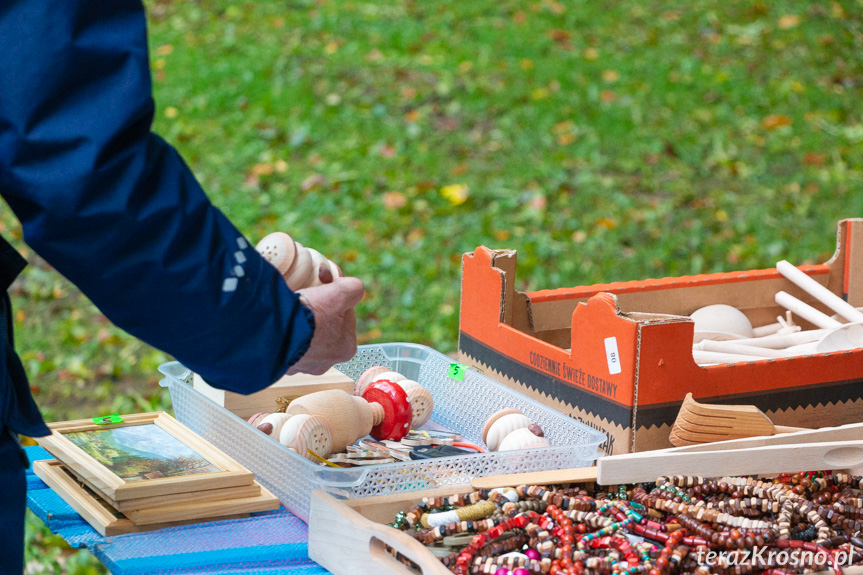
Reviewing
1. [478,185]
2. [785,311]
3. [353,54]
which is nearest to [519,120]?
[478,185]

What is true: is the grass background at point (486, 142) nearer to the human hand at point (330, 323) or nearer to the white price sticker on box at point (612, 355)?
the white price sticker on box at point (612, 355)

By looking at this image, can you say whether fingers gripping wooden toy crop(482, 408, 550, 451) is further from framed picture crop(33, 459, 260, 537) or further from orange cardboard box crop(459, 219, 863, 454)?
framed picture crop(33, 459, 260, 537)

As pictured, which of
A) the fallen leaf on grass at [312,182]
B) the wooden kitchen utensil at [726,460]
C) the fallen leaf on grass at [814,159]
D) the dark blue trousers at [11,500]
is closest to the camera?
the dark blue trousers at [11,500]

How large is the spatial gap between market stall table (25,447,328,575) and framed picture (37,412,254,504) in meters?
0.06

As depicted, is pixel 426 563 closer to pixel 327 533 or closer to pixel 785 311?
pixel 327 533

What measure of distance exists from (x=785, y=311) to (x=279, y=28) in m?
5.16

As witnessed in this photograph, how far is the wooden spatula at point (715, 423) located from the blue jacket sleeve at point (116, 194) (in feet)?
2.41

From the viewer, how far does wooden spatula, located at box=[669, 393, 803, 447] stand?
4.82ft

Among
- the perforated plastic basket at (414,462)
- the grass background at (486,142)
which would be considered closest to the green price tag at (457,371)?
the perforated plastic basket at (414,462)

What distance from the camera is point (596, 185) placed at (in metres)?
5.44

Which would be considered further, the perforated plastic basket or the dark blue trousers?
the perforated plastic basket

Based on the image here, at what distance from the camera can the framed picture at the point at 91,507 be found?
Result: 132 cm

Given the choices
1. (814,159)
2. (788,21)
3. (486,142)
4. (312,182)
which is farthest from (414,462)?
(788,21)

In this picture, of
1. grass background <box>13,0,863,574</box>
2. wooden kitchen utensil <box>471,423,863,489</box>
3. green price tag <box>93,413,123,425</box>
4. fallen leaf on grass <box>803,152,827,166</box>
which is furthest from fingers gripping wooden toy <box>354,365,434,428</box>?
fallen leaf on grass <box>803,152,827,166</box>
